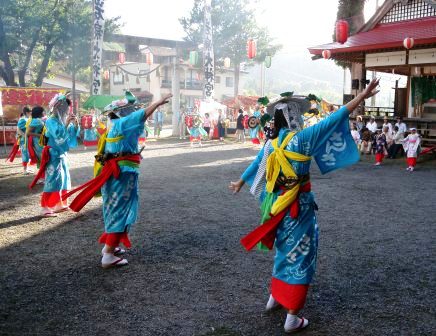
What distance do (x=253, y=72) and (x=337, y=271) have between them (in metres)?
107

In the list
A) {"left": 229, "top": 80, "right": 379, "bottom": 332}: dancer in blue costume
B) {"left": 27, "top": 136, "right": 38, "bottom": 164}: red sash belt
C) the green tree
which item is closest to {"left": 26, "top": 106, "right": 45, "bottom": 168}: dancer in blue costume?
{"left": 27, "top": 136, "right": 38, "bottom": 164}: red sash belt

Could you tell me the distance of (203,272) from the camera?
4.49m

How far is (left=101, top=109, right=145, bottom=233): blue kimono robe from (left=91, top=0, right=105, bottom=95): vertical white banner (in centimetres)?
1565

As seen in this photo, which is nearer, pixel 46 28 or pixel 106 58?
pixel 46 28

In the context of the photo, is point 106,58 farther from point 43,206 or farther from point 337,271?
point 337,271

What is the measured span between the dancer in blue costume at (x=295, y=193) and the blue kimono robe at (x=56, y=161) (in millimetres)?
4221

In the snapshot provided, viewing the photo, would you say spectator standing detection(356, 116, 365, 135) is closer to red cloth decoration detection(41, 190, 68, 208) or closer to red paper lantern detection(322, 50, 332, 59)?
red paper lantern detection(322, 50, 332, 59)

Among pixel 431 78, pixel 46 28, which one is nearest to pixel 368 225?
pixel 431 78

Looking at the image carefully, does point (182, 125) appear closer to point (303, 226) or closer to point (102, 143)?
point (102, 143)


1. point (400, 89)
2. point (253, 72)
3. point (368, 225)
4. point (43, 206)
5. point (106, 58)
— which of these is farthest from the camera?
point (253, 72)

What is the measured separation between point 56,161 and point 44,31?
2234cm

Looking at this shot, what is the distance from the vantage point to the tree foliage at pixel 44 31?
24109 mm

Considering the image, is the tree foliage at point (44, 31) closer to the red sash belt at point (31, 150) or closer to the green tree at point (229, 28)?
the green tree at point (229, 28)

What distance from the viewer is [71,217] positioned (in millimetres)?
6766
